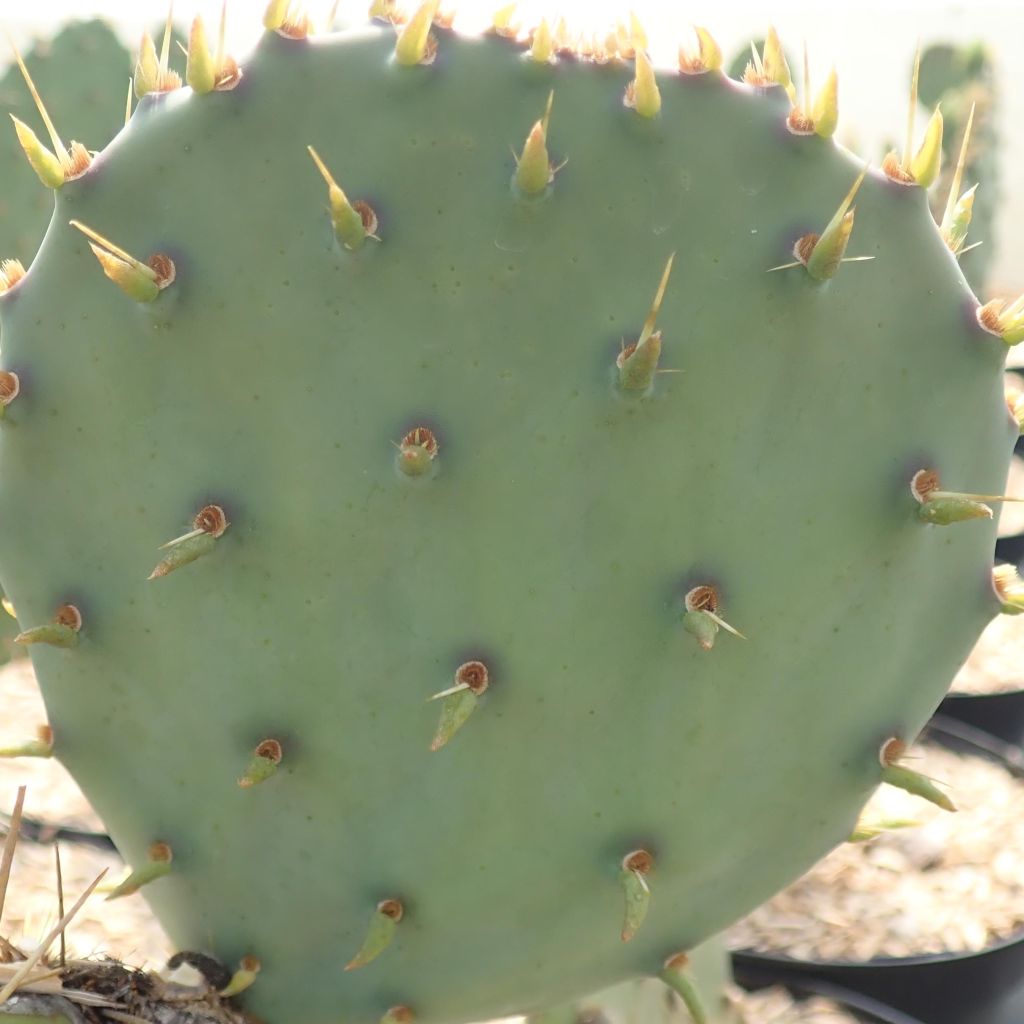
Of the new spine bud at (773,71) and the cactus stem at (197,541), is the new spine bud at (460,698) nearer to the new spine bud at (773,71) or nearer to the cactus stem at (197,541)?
the cactus stem at (197,541)

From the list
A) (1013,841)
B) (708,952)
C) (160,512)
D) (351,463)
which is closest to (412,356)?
(351,463)

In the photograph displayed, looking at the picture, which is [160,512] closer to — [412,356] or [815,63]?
[412,356]

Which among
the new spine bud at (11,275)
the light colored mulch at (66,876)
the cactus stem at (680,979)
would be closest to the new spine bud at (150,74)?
the new spine bud at (11,275)

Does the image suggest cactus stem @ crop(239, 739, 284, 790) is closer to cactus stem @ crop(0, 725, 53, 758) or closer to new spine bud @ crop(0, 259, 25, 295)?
cactus stem @ crop(0, 725, 53, 758)

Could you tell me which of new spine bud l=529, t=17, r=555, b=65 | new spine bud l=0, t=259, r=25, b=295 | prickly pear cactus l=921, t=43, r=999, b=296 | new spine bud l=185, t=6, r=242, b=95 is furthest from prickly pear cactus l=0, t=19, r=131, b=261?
prickly pear cactus l=921, t=43, r=999, b=296

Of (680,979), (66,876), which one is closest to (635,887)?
(680,979)

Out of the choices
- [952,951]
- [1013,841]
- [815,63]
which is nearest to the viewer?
[952,951]

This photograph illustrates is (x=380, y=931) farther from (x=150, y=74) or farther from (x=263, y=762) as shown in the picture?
(x=150, y=74)

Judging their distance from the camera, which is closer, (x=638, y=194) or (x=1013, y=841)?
(x=638, y=194)
